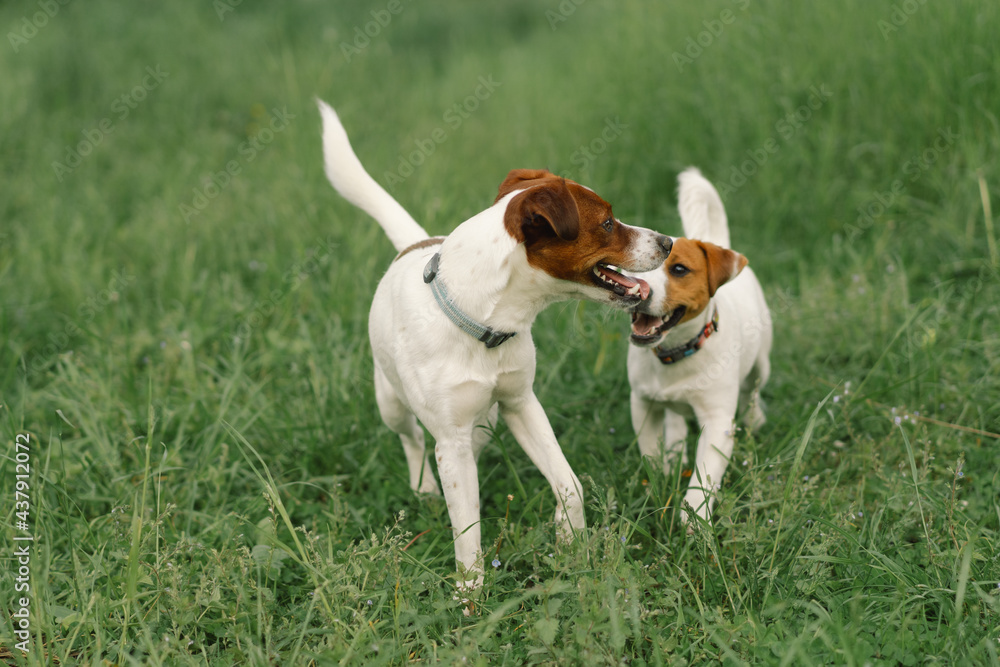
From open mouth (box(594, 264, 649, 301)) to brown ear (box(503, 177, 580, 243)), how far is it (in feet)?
0.79

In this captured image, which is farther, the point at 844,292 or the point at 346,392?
the point at 844,292

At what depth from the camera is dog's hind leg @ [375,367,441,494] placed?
3422 mm

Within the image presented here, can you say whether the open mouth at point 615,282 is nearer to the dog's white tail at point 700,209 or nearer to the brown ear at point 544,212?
the brown ear at point 544,212

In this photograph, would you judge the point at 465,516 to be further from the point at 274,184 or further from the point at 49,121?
the point at 49,121

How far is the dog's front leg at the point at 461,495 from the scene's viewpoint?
2801 millimetres

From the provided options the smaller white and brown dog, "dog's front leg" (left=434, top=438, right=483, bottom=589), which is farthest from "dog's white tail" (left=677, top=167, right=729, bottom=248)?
"dog's front leg" (left=434, top=438, right=483, bottom=589)

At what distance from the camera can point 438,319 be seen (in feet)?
8.93

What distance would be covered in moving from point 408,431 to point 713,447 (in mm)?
1261

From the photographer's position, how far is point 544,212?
8.18 feet

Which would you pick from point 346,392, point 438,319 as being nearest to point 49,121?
point 346,392

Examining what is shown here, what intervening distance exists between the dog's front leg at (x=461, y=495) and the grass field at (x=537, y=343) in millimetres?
154

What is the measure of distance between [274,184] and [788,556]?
4.77m

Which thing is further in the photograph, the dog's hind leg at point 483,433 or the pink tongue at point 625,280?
the dog's hind leg at point 483,433

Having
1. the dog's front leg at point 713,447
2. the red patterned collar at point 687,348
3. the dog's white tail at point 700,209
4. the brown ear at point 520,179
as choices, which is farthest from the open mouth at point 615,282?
the dog's white tail at point 700,209
